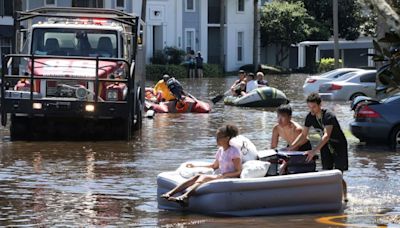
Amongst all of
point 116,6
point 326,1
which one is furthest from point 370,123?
point 326,1

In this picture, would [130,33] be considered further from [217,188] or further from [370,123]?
[217,188]

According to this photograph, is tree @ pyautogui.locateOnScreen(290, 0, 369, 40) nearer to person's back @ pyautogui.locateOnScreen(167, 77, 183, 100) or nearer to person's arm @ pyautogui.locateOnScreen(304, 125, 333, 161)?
person's back @ pyautogui.locateOnScreen(167, 77, 183, 100)

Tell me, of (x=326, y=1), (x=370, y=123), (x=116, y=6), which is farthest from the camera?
(x=326, y=1)

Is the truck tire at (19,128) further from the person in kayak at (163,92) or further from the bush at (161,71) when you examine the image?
the bush at (161,71)

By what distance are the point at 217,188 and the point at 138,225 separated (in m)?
1.04

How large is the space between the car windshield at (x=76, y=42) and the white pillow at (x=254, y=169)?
9363 millimetres

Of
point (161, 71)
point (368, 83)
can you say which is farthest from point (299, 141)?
point (161, 71)

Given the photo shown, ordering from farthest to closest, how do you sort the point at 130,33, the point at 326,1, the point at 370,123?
the point at 326,1, the point at 130,33, the point at 370,123

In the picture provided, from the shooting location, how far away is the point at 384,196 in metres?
13.4

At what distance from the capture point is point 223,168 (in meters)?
12.0

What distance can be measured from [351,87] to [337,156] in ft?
71.7

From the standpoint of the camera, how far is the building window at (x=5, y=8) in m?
58.1

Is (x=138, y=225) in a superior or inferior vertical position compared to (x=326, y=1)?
inferior

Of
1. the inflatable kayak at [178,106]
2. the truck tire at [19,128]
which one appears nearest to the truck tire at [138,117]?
the truck tire at [19,128]
